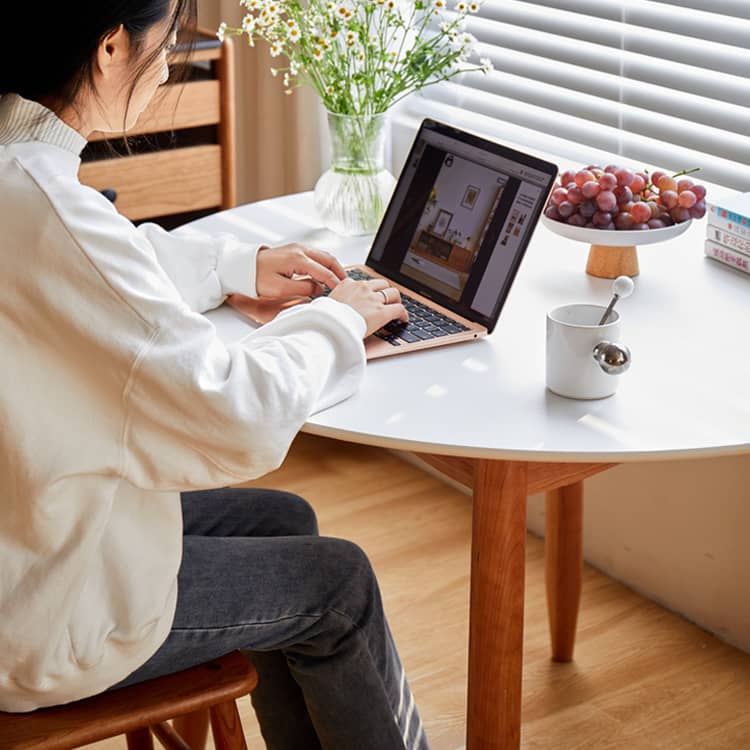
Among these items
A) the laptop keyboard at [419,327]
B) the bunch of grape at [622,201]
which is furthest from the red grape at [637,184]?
the laptop keyboard at [419,327]

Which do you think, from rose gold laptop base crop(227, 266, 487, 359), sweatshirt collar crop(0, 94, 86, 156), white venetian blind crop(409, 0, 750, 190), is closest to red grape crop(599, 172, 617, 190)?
rose gold laptop base crop(227, 266, 487, 359)

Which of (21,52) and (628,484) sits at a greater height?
(21,52)

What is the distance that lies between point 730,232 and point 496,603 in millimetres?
635

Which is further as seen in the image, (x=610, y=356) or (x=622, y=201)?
(x=622, y=201)

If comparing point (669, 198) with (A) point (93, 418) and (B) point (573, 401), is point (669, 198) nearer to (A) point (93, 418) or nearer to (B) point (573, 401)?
(B) point (573, 401)

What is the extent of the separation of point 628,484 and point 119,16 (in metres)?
1.43

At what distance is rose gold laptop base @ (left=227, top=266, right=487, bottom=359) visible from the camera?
1410mm

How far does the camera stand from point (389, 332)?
1.45 metres

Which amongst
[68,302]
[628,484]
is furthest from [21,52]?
[628,484]

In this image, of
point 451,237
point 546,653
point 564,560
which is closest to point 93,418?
point 451,237

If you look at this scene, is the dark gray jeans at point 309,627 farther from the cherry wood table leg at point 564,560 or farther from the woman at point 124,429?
the cherry wood table leg at point 564,560

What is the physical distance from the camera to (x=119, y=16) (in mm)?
1056

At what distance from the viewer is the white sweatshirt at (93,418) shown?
1.01m

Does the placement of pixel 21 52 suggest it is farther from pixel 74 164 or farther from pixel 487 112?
pixel 487 112
